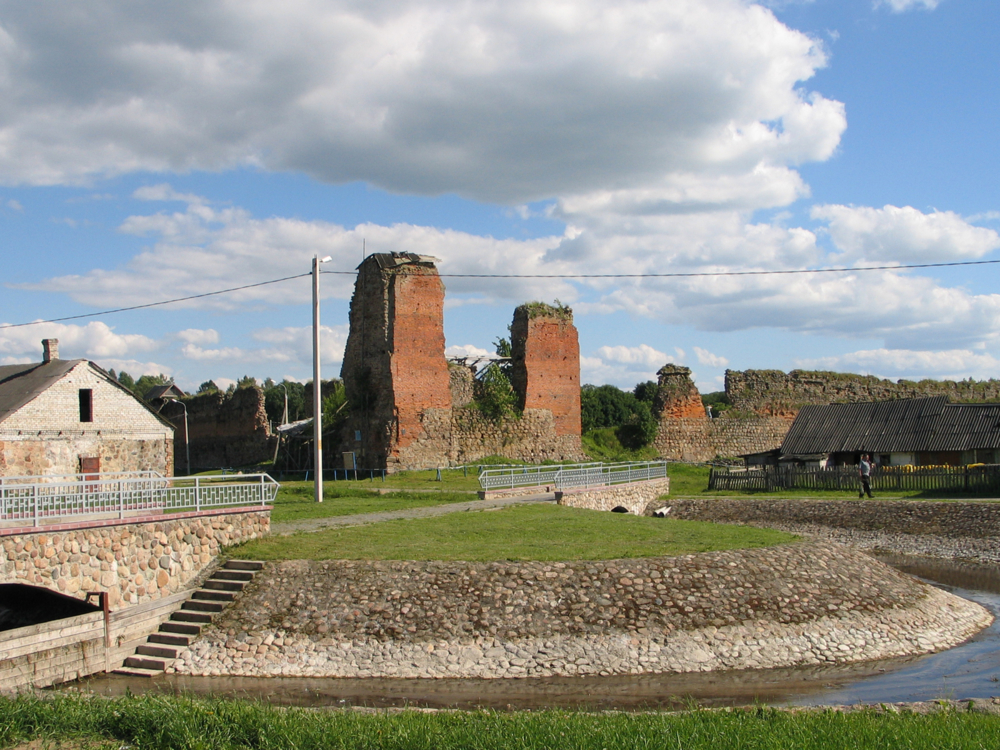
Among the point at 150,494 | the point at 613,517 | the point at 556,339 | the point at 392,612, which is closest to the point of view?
the point at 392,612

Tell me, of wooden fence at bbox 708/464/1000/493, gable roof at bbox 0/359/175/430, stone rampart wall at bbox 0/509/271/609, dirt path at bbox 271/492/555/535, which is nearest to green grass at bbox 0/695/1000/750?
stone rampart wall at bbox 0/509/271/609

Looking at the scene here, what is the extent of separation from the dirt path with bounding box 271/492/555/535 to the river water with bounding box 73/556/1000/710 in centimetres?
574

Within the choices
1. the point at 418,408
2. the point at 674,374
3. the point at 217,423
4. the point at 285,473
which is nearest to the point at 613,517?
the point at 418,408

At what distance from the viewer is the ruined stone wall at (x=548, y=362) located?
38.5 meters

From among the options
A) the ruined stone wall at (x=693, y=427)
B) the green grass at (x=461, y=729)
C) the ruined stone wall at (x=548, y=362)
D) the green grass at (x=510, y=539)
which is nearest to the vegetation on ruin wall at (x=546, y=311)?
the ruined stone wall at (x=548, y=362)

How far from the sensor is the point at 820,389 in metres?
49.7

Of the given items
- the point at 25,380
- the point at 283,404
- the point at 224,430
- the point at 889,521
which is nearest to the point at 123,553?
the point at 25,380

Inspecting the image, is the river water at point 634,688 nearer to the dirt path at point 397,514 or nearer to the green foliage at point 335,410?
the dirt path at point 397,514

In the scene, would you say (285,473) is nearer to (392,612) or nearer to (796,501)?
(796,501)

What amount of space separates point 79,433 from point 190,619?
49.8 ft

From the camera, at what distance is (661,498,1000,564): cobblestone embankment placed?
76.2ft

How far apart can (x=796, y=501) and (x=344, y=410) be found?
18676mm

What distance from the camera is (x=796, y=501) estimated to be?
28.8 m

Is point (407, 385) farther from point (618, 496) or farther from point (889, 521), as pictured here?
point (889, 521)
